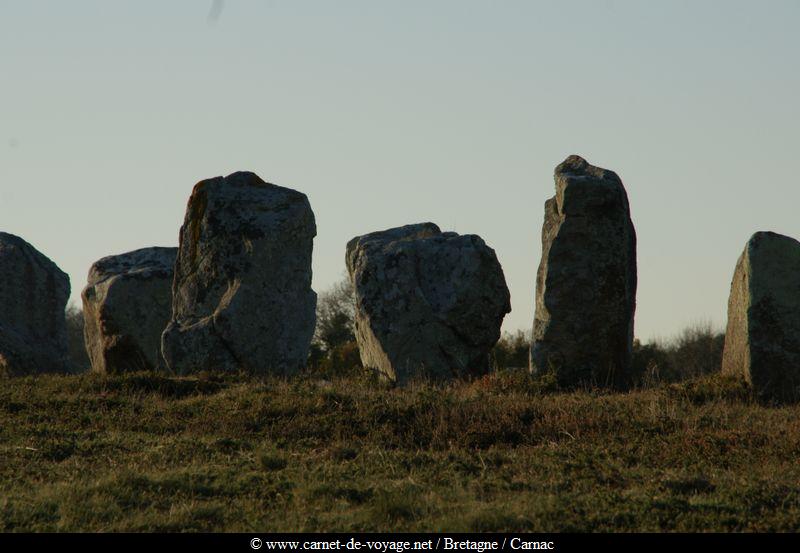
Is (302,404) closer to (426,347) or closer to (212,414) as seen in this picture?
(212,414)

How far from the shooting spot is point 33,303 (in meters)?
27.9

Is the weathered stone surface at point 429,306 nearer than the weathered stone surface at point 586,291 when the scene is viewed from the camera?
No

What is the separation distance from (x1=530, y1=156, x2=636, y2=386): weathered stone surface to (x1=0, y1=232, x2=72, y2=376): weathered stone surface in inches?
441

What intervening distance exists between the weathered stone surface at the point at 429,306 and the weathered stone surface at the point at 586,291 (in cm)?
125

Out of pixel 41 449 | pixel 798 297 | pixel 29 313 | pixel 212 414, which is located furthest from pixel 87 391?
pixel 798 297

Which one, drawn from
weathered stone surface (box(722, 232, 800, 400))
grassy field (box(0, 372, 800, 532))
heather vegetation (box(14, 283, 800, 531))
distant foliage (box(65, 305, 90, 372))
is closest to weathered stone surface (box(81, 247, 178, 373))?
heather vegetation (box(14, 283, 800, 531))

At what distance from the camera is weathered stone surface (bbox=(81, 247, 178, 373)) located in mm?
25656

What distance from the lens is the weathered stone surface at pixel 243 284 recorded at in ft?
76.8

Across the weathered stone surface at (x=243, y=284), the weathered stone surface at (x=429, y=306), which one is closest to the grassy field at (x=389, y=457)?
the weathered stone surface at (x=429, y=306)

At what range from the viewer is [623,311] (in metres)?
21.7

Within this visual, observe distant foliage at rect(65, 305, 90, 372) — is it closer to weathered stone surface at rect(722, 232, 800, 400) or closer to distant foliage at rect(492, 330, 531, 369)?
distant foliage at rect(492, 330, 531, 369)

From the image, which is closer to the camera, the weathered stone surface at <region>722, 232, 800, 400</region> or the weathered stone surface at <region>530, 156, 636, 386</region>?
the weathered stone surface at <region>722, 232, 800, 400</region>

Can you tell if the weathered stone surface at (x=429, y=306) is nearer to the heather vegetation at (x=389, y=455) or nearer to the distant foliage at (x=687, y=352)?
the heather vegetation at (x=389, y=455)

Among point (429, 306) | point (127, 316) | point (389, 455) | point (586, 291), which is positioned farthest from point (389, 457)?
point (127, 316)
